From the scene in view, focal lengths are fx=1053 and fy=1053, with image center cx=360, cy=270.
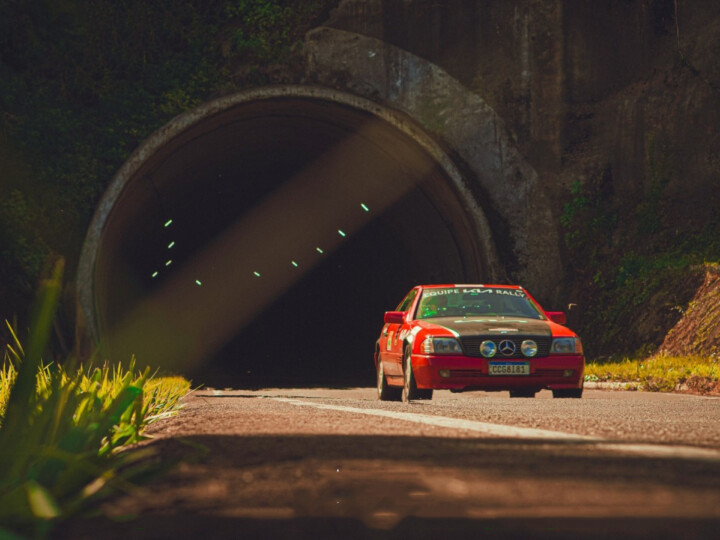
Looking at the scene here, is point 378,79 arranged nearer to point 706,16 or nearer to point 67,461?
point 706,16

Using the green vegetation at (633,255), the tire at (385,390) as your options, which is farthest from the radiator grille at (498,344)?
the green vegetation at (633,255)

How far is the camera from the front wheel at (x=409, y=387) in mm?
12516

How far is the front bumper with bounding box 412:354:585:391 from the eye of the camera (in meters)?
12.1

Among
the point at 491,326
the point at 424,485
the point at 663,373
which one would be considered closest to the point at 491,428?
the point at 424,485

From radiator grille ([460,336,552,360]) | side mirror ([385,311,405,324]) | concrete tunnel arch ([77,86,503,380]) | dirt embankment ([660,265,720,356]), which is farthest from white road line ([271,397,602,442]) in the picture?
concrete tunnel arch ([77,86,503,380])

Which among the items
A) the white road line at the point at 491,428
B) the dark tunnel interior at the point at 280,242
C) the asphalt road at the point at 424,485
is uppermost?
the asphalt road at the point at 424,485

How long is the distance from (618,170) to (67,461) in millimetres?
20963

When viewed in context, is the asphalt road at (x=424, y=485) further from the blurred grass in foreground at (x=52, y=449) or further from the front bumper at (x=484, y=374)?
the front bumper at (x=484, y=374)

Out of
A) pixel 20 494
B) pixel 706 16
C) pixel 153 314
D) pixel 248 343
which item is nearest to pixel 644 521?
pixel 20 494

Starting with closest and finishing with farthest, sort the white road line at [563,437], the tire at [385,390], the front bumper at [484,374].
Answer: the white road line at [563,437] < the front bumper at [484,374] < the tire at [385,390]

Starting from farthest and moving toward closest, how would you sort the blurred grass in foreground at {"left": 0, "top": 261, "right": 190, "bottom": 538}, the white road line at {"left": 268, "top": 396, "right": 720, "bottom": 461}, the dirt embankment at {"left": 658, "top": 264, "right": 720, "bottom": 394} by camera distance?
the dirt embankment at {"left": 658, "top": 264, "right": 720, "bottom": 394}
the white road line at {"left": 268, "top": 396, "right": 720, "bottom": 461}
the blurred grass in foreground at {"left": 0, "top": 261, "right": 190, "bottom": 538}

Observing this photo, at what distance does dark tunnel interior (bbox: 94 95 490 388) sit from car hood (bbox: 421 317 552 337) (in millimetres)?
8858

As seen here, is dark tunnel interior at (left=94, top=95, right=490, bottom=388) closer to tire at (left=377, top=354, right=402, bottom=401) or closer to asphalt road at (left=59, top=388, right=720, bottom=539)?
tire at (left=377, top=354, right=402, bottom=401)

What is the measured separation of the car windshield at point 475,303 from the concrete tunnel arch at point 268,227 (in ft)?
23.9
